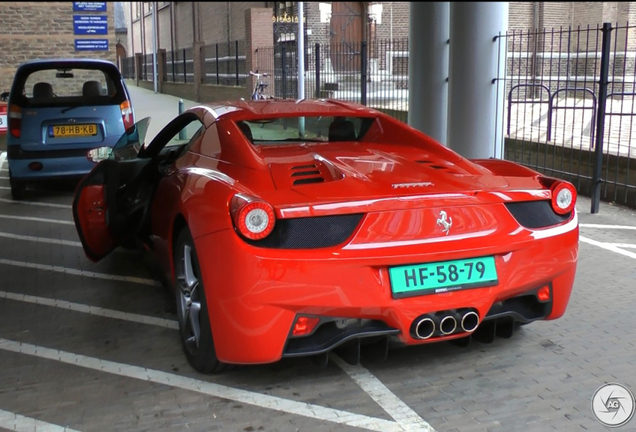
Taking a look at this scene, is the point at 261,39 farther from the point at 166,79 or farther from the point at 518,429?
the point at 518,429

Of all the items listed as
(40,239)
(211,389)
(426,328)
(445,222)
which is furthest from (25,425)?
(40,239)

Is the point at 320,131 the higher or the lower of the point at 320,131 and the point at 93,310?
the higher

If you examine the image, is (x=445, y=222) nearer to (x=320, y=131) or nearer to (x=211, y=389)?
(x=211, y=389)

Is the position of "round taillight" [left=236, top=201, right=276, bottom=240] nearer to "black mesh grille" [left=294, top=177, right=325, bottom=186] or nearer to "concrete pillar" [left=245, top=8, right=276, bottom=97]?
"black mesh grille" [left=294, top=177, right=325, bottom=186]

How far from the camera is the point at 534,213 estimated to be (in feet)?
11.7

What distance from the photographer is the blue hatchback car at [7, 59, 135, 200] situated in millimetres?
8953

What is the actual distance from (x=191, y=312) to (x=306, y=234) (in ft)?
3.04

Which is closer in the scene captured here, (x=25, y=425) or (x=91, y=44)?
(x=25, y=425)

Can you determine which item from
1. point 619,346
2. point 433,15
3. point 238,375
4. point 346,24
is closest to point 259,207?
point 238,375

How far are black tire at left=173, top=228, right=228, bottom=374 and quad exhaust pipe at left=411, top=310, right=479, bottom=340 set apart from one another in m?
1.01

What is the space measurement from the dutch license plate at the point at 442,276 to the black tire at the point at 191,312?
950 mm

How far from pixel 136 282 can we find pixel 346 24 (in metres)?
23.5

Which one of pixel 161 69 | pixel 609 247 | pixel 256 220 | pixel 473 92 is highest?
pixel 161 69

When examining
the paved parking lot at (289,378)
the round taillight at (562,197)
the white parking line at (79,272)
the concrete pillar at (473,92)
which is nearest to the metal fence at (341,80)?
the concrete pillar at (473,92)
